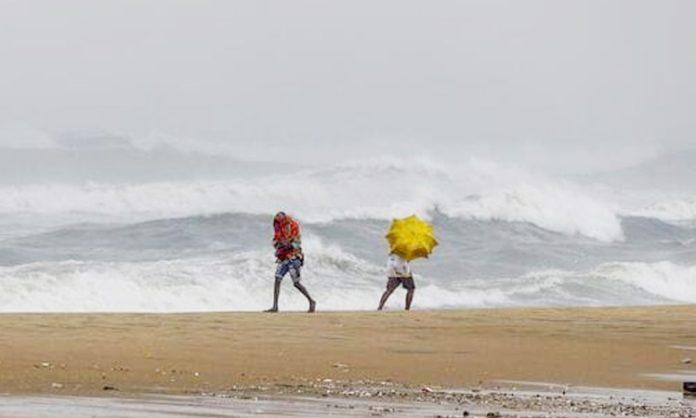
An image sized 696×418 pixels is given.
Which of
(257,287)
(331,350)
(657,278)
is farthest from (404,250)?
(657,278)

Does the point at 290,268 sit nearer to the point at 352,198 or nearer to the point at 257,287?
the point at 257,287

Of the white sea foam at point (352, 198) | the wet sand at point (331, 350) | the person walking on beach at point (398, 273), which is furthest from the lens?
the white sea foam at point (352, 198)

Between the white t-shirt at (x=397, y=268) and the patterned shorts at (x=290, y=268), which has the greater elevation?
the white t-shirt at (x=397, y=268)

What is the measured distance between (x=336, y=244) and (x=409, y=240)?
65.8 feet

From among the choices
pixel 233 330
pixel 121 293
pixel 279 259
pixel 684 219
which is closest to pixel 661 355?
pixel 233 330

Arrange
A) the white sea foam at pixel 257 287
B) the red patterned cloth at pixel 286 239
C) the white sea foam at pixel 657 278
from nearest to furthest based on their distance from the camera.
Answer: the red patterned cloth at pixel 286 239 < the white sea foam at pixel 257 287 < the white sea foam at pixel 657 278

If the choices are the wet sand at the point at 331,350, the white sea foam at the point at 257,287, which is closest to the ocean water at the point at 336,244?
the white sea foam at the point at 257,287

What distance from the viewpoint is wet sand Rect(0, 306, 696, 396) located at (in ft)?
40.6

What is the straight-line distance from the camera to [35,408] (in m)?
9.84

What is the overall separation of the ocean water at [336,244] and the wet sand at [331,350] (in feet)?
27.9

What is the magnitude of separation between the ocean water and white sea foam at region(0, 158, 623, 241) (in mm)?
101

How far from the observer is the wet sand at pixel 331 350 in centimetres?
1238

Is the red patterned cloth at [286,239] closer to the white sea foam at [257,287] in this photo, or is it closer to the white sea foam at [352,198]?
the white sea foam at [257,287]

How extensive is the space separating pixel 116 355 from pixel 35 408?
4142 mm
